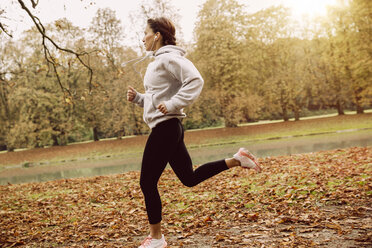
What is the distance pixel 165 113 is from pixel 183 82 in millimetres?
353

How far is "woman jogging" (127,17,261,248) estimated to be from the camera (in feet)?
10.1

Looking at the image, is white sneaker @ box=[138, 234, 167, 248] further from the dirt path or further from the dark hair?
the dirt path

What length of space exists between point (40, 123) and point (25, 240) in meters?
29.0

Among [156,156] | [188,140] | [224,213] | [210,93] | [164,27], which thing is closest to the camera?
[156,156]

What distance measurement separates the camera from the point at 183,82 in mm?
3064

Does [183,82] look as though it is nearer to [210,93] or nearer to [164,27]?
[164,27]

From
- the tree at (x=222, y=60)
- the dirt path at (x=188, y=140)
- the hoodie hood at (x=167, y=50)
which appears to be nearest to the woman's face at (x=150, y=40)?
the hoodie hood at (x=167, y=50)

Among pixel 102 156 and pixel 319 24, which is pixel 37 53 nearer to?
pixel 102 156

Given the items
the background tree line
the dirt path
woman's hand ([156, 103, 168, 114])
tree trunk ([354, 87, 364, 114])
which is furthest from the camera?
tree trunk ([354, 87, 364, 114])

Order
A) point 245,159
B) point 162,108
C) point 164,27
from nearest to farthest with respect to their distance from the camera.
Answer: point 162,108 < point 164,27 < point 245,159

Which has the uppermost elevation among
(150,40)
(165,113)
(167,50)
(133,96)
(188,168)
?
(150,40)

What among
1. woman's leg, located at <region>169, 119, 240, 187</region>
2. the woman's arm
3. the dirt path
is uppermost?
the woman's arm

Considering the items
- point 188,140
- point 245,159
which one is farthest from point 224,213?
point 188,140

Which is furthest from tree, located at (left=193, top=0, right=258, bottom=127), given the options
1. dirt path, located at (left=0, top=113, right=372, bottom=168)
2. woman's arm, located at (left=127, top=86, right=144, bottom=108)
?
woman's arm, located at (left=127, top=86, right=144, bottom=108)
